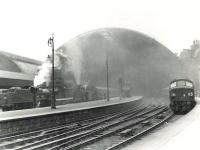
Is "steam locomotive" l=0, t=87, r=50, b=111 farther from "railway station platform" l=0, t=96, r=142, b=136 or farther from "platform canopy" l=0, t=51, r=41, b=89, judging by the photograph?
"platform canopy" l=0, t=51, r=41, b=89

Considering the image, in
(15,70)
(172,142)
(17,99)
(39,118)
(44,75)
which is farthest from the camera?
(15,70)

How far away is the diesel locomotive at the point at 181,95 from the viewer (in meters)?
29.0

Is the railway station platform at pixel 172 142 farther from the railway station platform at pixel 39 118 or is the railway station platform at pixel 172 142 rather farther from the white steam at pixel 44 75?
the white steam at pixel 44 75

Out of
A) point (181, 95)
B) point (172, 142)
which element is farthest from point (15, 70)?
point (172, 142)

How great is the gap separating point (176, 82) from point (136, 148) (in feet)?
60.5

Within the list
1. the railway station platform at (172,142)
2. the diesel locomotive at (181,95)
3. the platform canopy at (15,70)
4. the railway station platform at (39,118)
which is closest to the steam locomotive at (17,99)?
the railway station platform at (39,118)

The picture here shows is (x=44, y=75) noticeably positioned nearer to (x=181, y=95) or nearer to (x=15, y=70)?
(x=181, y=95)

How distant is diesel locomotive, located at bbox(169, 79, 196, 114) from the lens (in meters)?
29.0

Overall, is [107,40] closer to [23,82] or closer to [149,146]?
[23,82]

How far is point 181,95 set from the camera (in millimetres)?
29078

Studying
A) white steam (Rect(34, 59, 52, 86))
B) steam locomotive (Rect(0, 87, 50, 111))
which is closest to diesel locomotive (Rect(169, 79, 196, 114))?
steam locomotive (Rect(0, 87, 50, 111))

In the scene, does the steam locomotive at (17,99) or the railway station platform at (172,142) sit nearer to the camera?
the railway station platform at (172,142)

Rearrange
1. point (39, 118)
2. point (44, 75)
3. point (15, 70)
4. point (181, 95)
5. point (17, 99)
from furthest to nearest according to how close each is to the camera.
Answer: point (15, 70) < point (44, 75) < point (17, 99) < point (181, 95) < point (39, 118)

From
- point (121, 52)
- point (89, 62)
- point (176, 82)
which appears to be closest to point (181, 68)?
point (121, 52)
